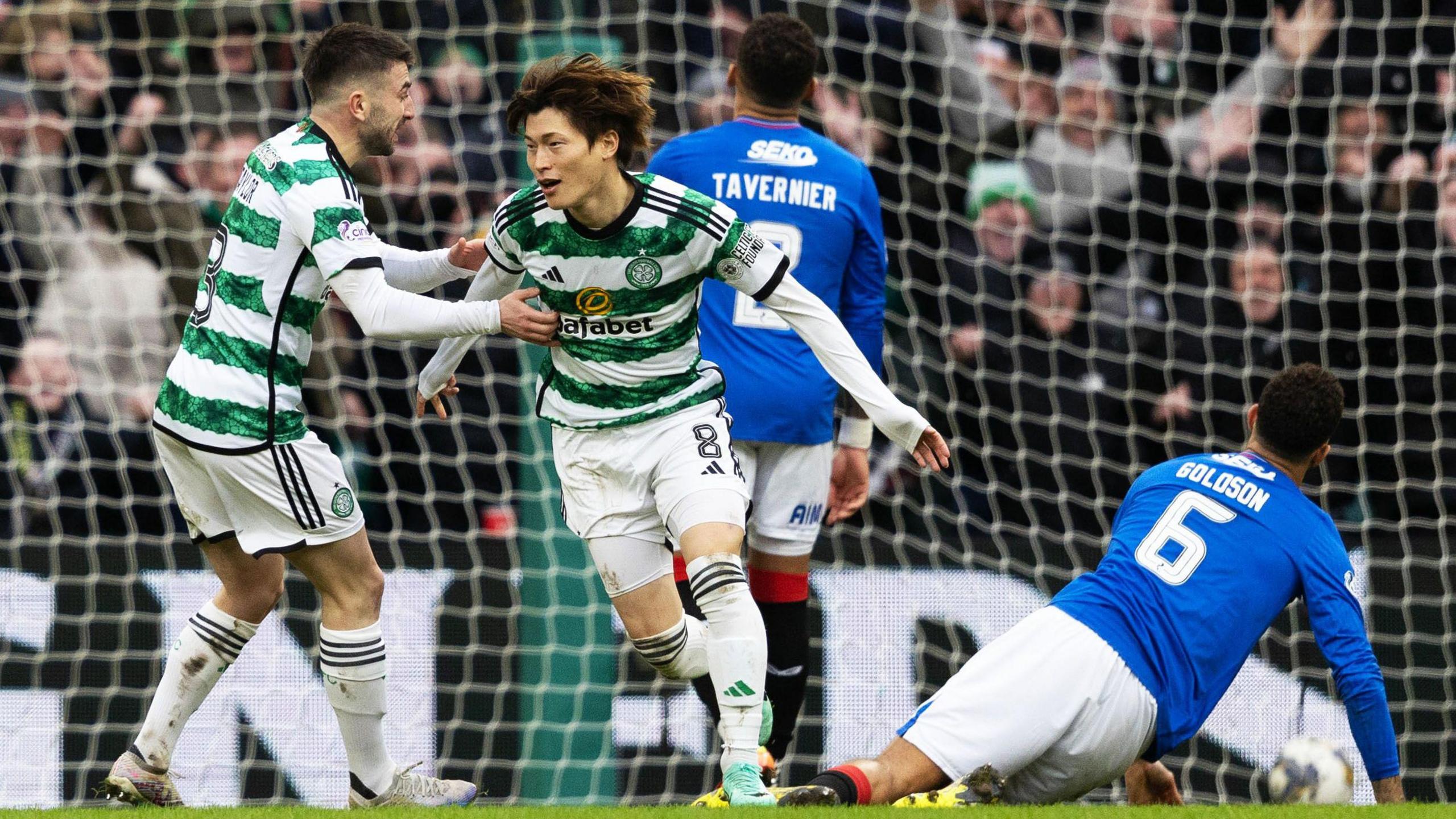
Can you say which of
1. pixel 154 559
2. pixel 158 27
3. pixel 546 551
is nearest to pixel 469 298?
pixel 546 551

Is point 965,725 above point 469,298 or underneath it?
underneath

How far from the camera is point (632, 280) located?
386cm

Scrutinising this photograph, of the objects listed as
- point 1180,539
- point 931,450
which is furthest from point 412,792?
point 1180,539

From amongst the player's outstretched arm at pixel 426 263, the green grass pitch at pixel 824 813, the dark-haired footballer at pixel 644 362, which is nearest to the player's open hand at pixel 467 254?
the player's outstretched arm at pixel 426 263

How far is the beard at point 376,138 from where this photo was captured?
3.96 meters

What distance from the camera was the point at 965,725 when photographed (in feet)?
12.8

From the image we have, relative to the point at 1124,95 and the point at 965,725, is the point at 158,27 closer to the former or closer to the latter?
the point at 1124,95

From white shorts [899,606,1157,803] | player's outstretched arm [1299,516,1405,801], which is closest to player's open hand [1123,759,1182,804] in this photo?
white shorts [899,606,1157,803]

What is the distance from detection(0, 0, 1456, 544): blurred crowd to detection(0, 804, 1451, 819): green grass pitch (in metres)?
2.83

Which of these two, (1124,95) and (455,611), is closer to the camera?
(455,611)

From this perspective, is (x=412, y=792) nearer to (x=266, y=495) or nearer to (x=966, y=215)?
(x=266, y=495)

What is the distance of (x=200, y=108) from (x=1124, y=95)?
12.3 feet

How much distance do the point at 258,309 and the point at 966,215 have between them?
3747 millimetres

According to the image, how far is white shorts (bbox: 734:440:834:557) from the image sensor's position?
480cm
